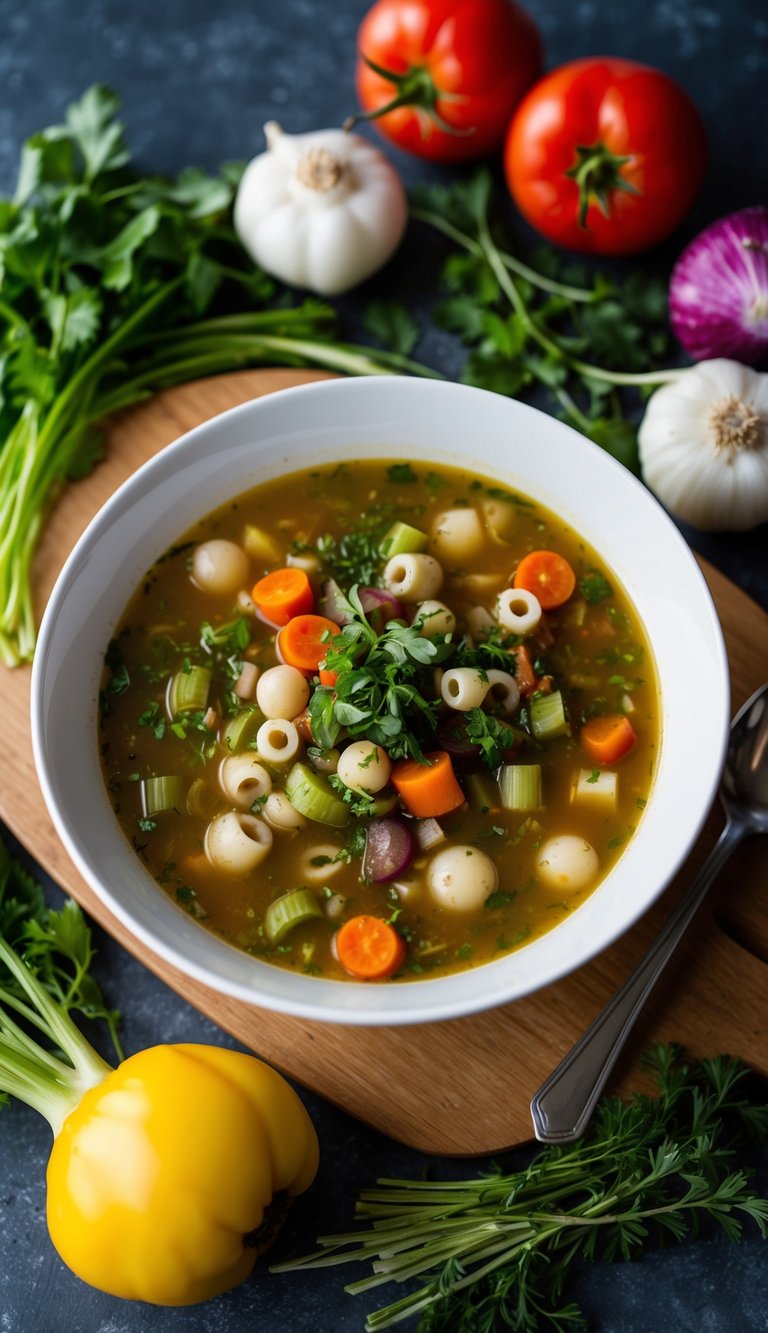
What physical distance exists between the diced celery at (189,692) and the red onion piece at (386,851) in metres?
0.66

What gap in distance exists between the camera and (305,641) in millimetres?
3740

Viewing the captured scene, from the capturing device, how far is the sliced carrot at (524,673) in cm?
373

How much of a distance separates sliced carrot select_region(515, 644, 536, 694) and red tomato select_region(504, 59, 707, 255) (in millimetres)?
1657

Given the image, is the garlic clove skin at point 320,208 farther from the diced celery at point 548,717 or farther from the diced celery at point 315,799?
the diced celery at point 315,799

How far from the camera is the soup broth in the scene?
353 cm

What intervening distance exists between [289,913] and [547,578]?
132 centimetres

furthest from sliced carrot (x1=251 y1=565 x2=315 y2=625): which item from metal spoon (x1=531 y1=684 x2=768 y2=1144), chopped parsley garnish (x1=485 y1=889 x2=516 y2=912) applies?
metal spoon (x1=531 y1=684 x2=768 y2=1144)

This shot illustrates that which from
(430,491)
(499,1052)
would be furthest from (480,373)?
(499,1052)

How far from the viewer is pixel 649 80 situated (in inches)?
173

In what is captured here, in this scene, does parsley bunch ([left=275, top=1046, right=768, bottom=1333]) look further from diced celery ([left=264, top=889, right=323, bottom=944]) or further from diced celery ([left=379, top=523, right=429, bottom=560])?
diced celery ([left=379, top=523, right=429, bottom=560])

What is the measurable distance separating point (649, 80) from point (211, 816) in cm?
306

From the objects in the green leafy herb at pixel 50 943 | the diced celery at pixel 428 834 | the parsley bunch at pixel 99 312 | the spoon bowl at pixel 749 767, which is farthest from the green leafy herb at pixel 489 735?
the parsley bunch at pixel 99 312

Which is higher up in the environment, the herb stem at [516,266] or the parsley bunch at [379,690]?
the herb stem at [516,266]

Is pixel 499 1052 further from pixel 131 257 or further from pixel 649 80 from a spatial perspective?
pixel 649 80
